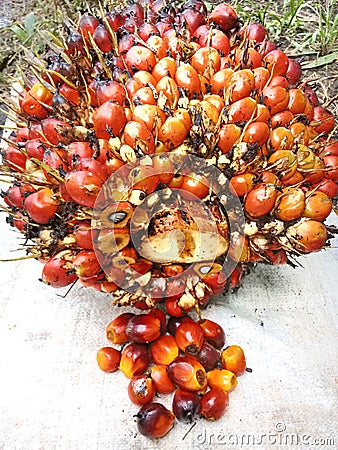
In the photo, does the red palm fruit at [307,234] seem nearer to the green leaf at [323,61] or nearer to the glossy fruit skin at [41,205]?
the glossy fruit skin at [41,205]

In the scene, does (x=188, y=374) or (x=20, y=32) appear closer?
Result: (x=188, y=374)

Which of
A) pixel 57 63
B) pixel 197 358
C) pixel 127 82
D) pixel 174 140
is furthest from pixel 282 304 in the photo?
pixel 57 63

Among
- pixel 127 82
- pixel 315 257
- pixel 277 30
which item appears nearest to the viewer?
pixel 127 82

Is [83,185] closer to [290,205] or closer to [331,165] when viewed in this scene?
[290,205]

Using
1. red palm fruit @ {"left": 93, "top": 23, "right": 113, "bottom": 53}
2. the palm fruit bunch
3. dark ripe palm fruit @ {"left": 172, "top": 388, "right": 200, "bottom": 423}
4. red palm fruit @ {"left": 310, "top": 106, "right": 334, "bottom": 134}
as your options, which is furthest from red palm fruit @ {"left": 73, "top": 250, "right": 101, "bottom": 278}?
red palm fruit @ {"left": 310, "top": 106, "right": 334, "bottom": 134}

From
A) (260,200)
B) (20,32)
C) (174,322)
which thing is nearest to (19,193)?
(174,322)

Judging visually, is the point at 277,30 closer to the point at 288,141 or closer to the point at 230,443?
the point at 288,141
